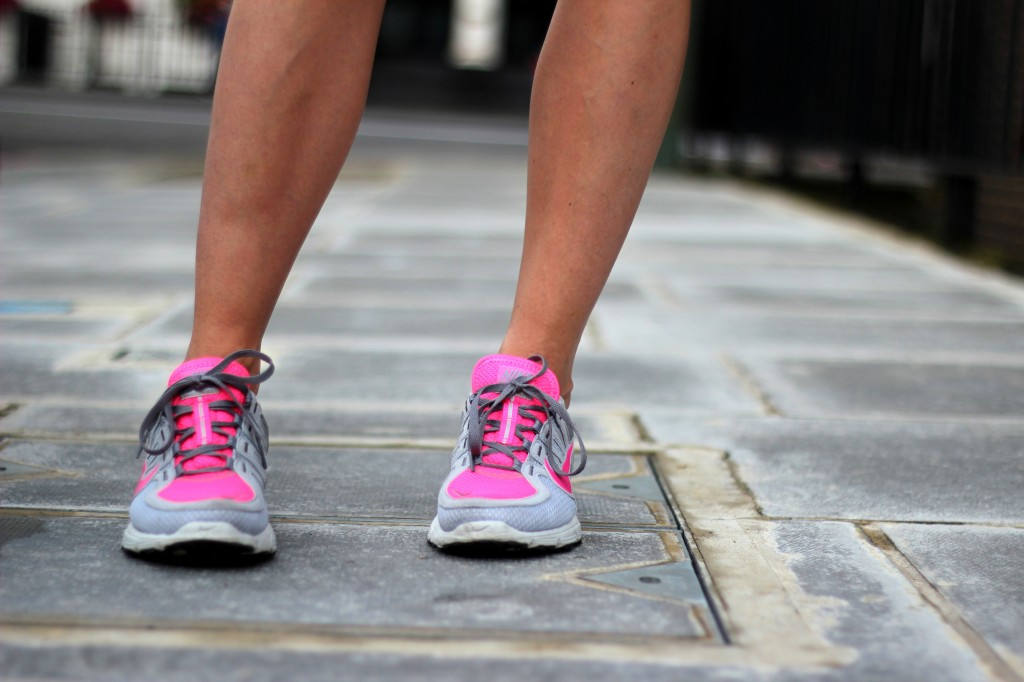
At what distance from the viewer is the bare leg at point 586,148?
149 cm

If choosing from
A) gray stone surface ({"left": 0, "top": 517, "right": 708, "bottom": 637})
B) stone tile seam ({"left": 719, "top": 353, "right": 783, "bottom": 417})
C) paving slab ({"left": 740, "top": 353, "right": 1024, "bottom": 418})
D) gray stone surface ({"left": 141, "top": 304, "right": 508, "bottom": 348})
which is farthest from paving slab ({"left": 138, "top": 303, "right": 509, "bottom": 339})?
gray stone surface ({"left": 0, "top": 517, "right": 708, "bottom": 637})

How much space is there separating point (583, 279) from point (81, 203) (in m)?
4.46

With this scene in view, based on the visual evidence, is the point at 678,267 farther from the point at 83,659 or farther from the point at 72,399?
the point at 83,659

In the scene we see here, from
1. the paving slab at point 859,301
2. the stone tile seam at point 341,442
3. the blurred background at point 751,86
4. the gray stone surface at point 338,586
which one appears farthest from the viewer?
the blurred background at point 751,86

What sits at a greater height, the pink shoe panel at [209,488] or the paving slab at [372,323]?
the pink shoe panel at [209,488]

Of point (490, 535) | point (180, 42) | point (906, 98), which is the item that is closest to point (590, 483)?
point (490, 535)

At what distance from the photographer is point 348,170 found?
27.0ft

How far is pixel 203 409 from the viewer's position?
1402 mm

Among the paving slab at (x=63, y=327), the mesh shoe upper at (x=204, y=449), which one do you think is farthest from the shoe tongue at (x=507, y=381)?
the paving slab at (x=63, y=327)

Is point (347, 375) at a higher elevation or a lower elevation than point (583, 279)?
lower

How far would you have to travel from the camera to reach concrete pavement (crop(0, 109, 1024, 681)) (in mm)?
1100

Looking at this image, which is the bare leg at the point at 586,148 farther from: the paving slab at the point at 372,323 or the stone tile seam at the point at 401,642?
the paving slab at the point at 372,323

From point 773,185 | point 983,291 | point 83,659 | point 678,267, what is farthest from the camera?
point 773,185

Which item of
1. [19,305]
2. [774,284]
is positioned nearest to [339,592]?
[19,305]
